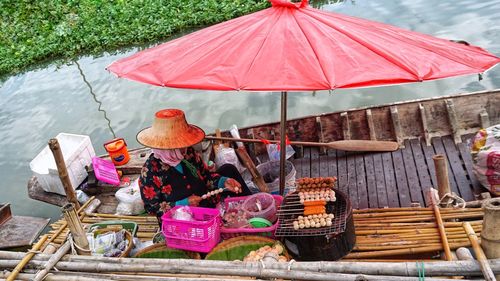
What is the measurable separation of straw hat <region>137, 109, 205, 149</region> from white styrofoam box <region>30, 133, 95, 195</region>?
218 centimetres

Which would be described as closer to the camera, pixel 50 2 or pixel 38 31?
pixel 38 31

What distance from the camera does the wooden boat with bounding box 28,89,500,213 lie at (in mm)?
5070

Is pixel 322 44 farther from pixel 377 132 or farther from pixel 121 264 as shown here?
pixel 377 132

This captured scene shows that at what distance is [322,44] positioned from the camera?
2939 millimetres

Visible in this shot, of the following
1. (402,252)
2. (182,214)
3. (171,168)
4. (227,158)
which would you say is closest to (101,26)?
(227,158)

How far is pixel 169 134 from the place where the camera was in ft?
12.8

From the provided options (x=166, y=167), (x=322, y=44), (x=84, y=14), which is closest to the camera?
(x=322, y=44)

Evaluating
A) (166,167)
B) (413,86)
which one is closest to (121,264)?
(166,167)

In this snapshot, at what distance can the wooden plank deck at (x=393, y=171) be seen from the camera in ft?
16.2

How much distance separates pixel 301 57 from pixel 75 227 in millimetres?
1970

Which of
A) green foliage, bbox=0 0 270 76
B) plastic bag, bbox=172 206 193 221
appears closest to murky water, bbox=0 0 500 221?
green foliage, bbox=0 0 270 76

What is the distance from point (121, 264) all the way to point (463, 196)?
3569 mm

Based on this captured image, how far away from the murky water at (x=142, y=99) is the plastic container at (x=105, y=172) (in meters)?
2.53

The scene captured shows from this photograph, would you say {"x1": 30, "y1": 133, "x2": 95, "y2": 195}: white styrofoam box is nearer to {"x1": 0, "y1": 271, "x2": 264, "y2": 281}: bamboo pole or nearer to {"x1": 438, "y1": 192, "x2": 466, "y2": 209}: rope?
{"x1": 0, "y1": 271, "x2": 264, "y2": 281}: bamboo pole
